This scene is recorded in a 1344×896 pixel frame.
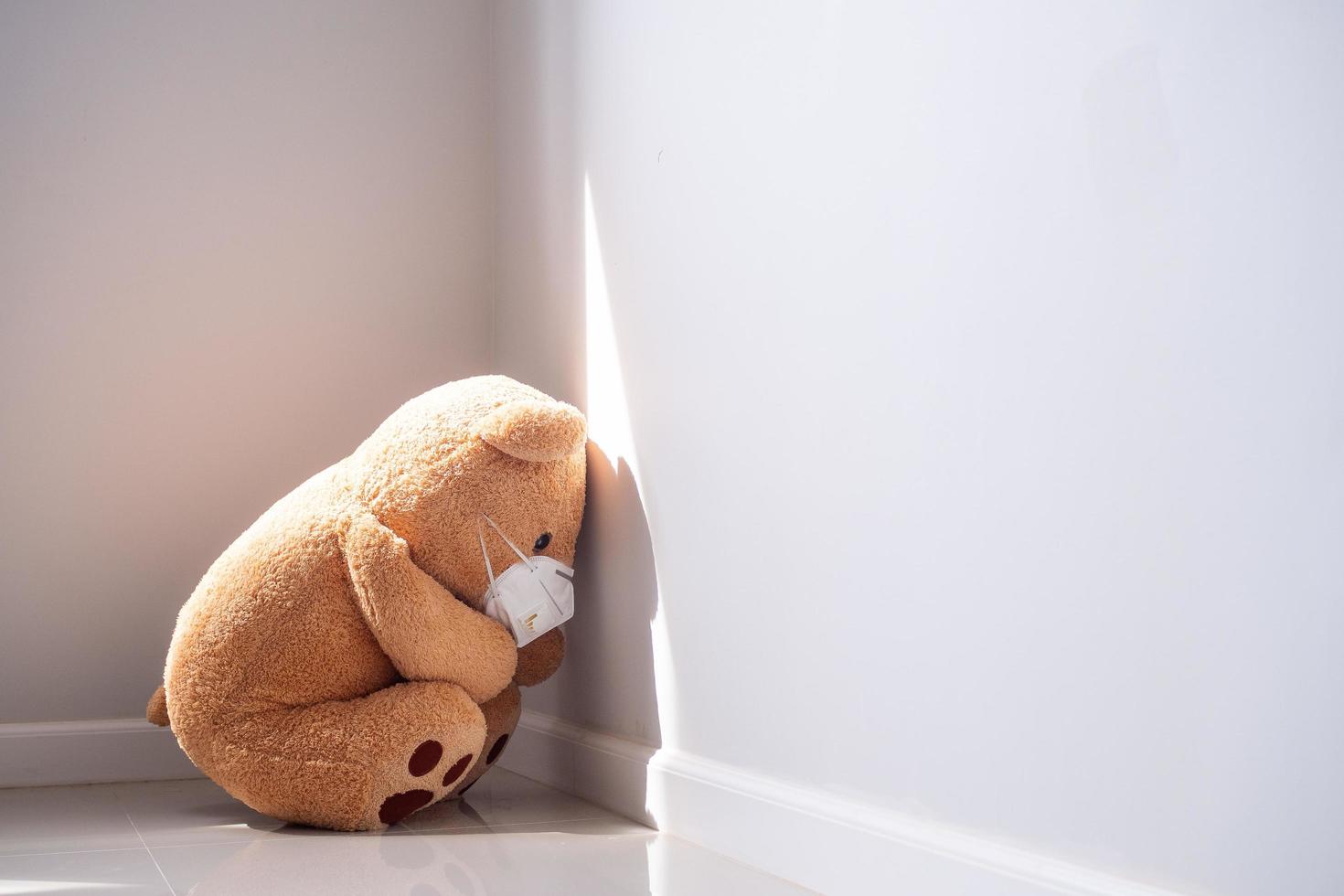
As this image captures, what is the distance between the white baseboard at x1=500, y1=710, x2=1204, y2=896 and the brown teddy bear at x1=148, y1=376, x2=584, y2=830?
0.20m

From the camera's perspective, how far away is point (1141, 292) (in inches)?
32.6

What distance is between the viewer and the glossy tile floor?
117cm

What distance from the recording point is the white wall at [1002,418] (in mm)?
740

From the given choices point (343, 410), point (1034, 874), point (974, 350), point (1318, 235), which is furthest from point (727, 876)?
point (343, 410)

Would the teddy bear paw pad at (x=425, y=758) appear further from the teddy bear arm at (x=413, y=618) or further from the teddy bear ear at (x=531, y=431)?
the teddy bear ear at (x=531, y=431)

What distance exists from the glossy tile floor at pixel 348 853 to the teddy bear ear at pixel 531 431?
47 cm

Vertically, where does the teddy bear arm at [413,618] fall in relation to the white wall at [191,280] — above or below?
below

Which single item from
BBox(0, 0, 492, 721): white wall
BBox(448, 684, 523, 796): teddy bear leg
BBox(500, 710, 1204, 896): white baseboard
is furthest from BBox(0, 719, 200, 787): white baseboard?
BBox(500, 710, 1204, 896): white baseboard

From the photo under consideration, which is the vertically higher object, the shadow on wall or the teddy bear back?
the teddy bear back

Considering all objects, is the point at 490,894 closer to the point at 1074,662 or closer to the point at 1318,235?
the point at 1074,662

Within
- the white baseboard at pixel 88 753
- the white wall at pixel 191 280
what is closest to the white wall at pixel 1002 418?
the white wall at pixel 191 280

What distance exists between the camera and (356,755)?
138cm

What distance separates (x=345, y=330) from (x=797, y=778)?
119cm

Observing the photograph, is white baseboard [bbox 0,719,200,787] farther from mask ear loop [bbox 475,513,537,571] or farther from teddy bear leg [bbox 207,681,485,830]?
mask ear loop [bbox 475,513,537,571]
